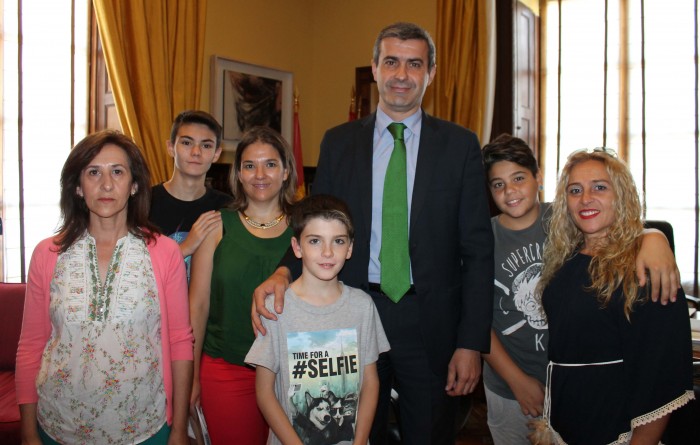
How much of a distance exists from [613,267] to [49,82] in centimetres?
399

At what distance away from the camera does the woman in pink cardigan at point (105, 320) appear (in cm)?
157

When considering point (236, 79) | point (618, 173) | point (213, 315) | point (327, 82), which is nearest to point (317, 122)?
point (327, 82)

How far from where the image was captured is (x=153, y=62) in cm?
428

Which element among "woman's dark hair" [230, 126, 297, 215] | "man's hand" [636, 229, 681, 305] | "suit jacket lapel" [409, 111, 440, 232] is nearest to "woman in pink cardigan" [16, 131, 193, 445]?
"woman's dark hair" [230, 126, 297, 215]

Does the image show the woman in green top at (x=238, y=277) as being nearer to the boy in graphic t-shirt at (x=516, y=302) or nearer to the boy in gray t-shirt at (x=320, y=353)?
the boy in gray t-shirt at (x=320, y=353)

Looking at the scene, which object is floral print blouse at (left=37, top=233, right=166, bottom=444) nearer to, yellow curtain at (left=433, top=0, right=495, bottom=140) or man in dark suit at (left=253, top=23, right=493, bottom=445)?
man in dark suit at (left=253, top=23, right=493, bottom=445)

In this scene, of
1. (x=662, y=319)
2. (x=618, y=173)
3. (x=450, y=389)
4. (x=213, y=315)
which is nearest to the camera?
(x=662, y=319)

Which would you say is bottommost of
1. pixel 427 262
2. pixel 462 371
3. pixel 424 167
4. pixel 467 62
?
pixel 462 371

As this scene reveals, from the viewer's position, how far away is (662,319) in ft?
4.66

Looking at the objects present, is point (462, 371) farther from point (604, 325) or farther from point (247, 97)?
point (247, 97)

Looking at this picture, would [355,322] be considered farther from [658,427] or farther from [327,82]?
[327,82]

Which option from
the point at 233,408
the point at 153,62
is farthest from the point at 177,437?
the point at 153,62

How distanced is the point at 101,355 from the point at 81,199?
467 millimetres

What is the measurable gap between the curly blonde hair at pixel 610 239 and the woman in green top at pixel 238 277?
908 mm
